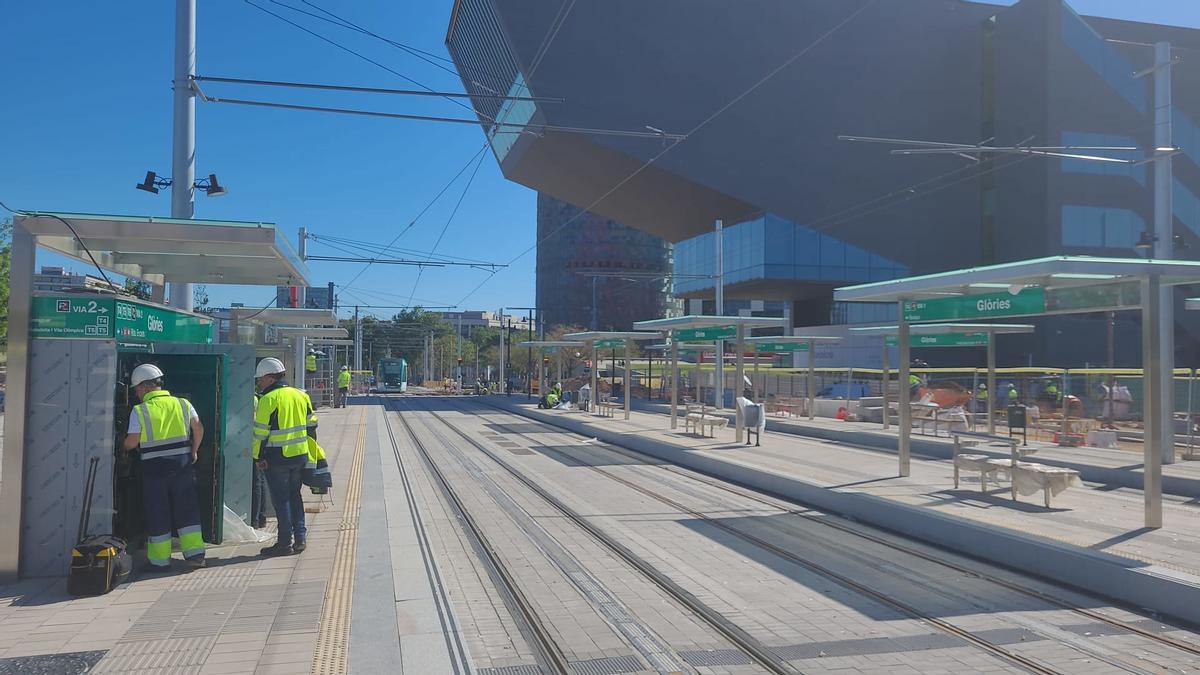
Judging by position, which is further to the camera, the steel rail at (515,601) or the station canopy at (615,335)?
the station canopy at (615,335)

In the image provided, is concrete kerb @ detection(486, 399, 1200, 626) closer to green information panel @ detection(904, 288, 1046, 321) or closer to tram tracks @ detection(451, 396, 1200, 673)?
tram tracks @ detection(451, 396, 1200, 673)

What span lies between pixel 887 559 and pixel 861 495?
2.77 metres

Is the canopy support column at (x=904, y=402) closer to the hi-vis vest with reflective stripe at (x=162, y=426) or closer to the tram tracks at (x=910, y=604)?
the tram tracks at (x=910, y=604)

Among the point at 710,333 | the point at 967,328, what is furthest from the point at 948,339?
the point at 710,333

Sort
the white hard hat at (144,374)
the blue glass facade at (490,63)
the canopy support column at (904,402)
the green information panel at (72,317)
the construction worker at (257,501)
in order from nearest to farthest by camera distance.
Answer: the green information panel at (72,317)
the white hard hat at (144,374)
the construction worker at (257,501)
the canopy support column at (904,402)
the blue glass facade at (490,63)

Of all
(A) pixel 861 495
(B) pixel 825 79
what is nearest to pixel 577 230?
(B) pixel 825 79

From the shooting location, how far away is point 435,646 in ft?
19.2

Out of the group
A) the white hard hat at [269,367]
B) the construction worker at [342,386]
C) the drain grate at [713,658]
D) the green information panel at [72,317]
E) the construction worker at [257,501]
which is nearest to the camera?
the drain grate at [713,658]

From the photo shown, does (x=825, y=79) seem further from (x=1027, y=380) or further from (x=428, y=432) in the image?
(x=428, y=432)

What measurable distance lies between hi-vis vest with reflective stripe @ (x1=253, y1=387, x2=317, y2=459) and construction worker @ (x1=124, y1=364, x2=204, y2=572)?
64cm

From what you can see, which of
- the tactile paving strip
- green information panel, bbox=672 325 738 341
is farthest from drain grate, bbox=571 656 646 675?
green information panel, bbox=672 325 738 341

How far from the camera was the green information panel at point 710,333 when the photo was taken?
77.5 feet

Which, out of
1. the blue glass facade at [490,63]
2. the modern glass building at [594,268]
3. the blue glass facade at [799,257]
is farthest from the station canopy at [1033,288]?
the modern glass building at [594,268]

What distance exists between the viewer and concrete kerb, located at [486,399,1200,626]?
23.7 ft
